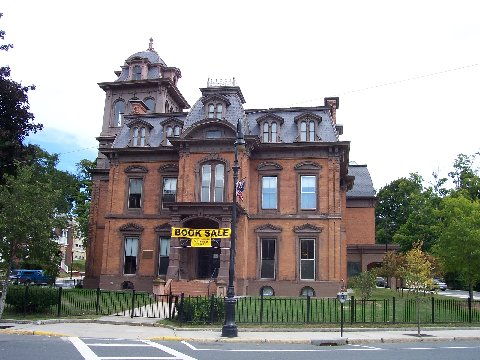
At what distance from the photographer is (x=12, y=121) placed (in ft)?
85.9

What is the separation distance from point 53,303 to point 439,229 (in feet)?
84.7

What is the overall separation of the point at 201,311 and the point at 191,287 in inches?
450

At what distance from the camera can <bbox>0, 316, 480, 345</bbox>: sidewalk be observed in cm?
1625

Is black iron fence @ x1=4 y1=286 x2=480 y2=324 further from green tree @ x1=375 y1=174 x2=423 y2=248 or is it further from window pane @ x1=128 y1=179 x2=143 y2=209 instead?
green tree @ x1=375 y1=174 x2=423 y2=248

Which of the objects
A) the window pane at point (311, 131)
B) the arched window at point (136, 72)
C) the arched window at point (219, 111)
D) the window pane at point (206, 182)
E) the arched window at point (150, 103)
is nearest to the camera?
the window pane at point (206, 182)

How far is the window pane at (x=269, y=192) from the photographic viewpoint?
34656 millimetres

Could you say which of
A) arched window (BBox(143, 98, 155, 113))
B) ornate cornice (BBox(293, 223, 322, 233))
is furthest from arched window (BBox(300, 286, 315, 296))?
arched window (BBox(143, 98, 155, 113))

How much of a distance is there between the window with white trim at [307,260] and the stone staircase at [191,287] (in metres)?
6.59

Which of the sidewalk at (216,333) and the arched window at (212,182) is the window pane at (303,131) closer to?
the arched window at (212,182)

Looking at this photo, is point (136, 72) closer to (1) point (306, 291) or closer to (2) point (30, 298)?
(1) point (306, 291)

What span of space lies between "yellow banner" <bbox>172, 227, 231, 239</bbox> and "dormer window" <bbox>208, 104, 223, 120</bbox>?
8070 mm

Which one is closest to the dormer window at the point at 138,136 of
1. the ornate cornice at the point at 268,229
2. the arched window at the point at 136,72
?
the ornate cornice at the point at 268,229

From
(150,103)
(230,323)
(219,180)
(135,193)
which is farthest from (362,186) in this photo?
(230,323)

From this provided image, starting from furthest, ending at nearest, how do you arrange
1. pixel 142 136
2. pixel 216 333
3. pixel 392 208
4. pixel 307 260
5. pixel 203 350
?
1. pixel 392 208
2. pixel 142 136
3. pixel 307 260
4. pixel 216 333
5. pixel 203 350
